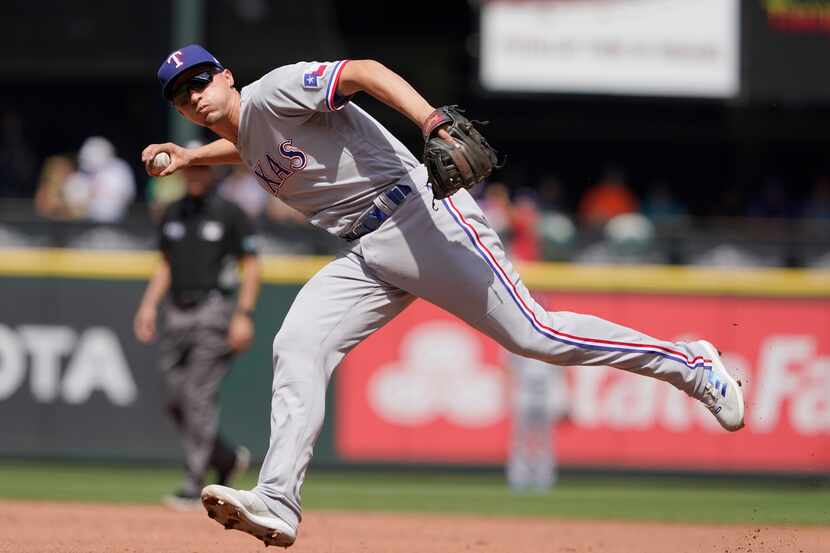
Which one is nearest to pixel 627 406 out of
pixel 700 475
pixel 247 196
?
pixel 700 475

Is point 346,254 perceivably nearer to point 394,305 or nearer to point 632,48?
point 394,305

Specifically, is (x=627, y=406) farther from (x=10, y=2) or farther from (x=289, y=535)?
(x=10, y=2)

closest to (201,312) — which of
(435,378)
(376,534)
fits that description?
(376,534)

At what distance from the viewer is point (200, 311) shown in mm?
8406

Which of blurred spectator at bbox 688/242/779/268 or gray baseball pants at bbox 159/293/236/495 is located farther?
blurred spectator at bbox 688/242/779/268

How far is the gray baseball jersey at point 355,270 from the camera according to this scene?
206 inches

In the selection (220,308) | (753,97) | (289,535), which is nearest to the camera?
(289,535)

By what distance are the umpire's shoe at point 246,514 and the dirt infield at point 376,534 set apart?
47.0 inches

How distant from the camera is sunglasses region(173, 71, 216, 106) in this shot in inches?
208

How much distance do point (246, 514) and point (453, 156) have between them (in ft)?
4.75

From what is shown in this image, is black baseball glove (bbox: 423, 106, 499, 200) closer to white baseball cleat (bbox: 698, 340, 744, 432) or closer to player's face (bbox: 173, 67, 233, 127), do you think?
player's face (bbox: 173, 67, 233, 127)

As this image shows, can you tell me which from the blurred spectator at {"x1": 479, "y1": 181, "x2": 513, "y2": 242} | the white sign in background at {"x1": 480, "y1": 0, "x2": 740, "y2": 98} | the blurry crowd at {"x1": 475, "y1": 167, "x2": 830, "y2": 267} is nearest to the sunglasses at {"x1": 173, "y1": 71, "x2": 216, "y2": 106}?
the blurry crowd at {"x1": 475, "y1": 167, "x2": 830, "y2": 267}

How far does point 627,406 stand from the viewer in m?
10.6

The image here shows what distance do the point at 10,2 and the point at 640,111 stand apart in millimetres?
7524
